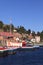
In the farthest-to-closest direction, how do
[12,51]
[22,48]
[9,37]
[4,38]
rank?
Result: [9,37], [4,38], [22,48], [12,51]

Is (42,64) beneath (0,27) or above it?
beneath

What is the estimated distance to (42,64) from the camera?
57969mm

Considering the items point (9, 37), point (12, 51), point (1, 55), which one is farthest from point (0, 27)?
point (1, 55)

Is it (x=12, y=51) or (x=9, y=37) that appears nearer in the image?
(x=12, y=51)

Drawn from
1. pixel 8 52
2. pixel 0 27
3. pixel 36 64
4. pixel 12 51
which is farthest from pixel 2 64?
pixel 0 27

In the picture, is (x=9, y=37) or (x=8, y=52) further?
(x=9, y=37)

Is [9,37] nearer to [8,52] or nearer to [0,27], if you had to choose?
[0,27]

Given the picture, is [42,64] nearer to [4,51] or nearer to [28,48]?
[4,51]

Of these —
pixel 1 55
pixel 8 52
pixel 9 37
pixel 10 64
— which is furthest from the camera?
pixel 9 37

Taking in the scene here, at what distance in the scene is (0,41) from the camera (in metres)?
131

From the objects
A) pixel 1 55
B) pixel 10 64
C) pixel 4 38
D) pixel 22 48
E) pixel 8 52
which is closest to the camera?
pixel 10 64

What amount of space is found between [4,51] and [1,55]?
5.07 ft

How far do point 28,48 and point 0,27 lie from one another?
68.9m

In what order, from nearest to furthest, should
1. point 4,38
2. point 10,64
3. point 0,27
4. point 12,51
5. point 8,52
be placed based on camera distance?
point 10,64 → point 8,52 → point 12,51 → point 4,38 → point 0,27
